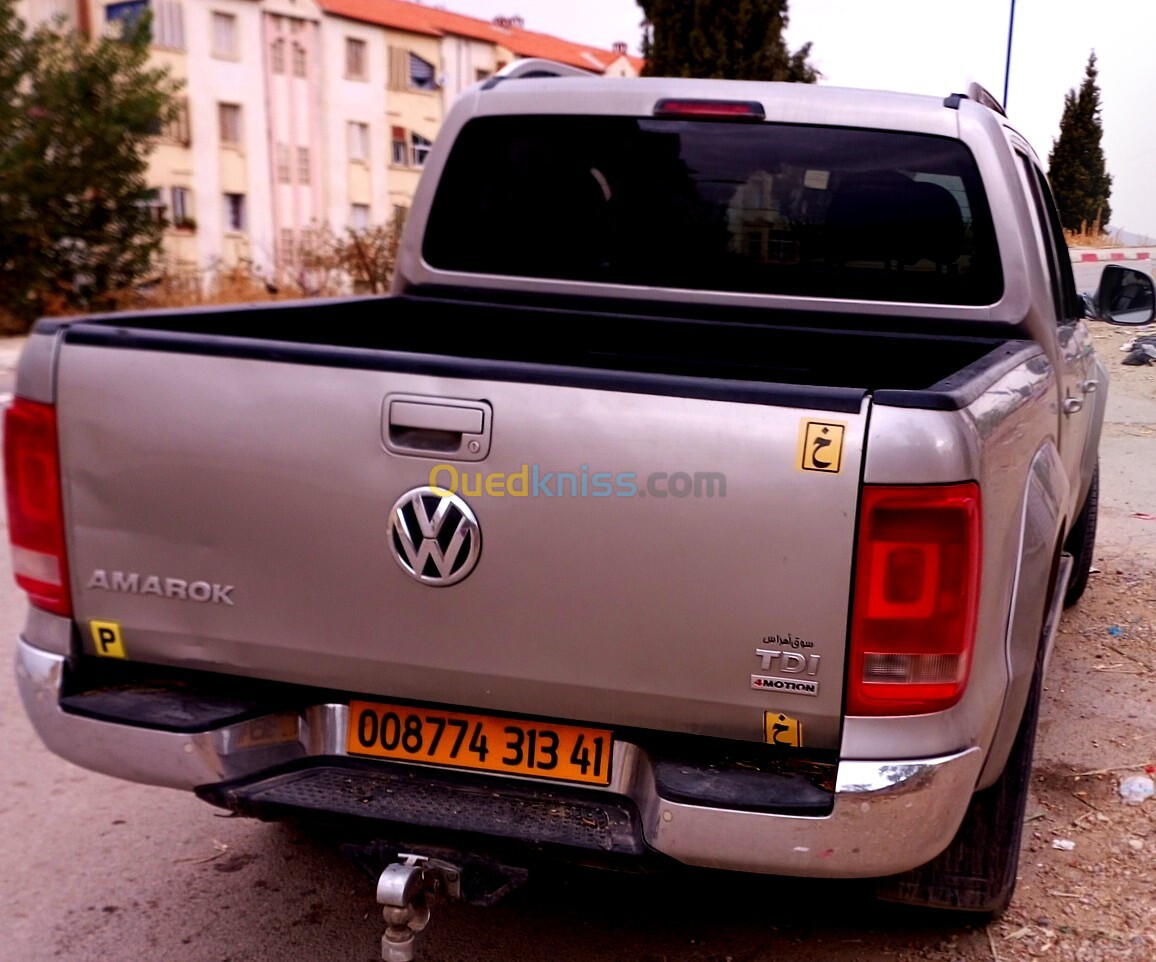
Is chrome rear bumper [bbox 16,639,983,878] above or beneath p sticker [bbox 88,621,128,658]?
beneath

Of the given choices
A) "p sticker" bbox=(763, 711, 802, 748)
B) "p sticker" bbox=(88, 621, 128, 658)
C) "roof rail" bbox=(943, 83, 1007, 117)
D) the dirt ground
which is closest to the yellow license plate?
"p sticker" bbox=(763, 711, 802, 748)

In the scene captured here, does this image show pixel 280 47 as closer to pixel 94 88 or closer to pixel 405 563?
pixel 94 88

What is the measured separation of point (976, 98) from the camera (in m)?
3.80

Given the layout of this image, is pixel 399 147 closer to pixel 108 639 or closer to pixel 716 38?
pixel 716 38

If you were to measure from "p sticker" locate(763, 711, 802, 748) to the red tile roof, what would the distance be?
38.1 m

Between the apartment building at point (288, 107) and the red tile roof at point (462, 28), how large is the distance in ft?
0.41

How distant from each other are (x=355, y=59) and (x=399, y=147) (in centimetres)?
357

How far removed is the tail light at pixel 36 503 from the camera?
8.36 ft

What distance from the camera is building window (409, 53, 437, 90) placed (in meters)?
47.9

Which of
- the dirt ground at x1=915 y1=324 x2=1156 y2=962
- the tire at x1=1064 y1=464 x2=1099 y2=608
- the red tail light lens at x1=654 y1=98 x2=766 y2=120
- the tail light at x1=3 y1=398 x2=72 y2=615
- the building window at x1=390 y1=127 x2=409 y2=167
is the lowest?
the dirt ground at x1=915 y1=324 x2=1156 y2=962

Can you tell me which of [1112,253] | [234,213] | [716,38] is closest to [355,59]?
[234,213]

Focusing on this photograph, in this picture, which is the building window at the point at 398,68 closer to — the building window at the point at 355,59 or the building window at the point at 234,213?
the building window at the point at 355,59

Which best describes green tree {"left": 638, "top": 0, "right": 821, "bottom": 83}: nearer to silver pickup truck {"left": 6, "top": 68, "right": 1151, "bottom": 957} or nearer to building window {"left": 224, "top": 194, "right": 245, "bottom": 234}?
building window {"left": 224, "top": 194, "right": 245, "bottom": 234}

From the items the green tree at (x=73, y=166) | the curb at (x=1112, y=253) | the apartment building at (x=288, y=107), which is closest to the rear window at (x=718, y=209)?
the curb at (x=1112, y=253)
